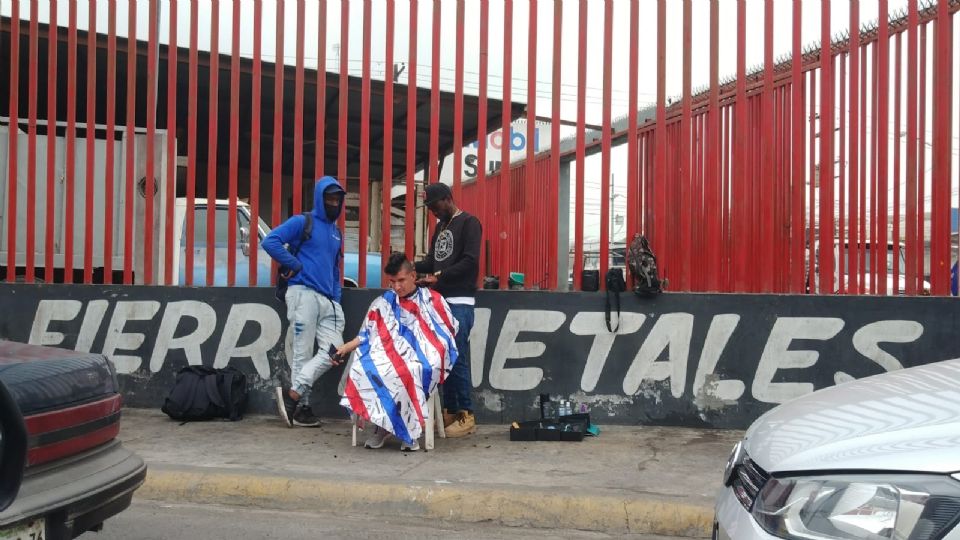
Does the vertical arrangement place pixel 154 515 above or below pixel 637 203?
below

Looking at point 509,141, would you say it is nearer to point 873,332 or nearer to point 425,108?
point 425,108

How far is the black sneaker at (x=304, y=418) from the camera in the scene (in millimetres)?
5820

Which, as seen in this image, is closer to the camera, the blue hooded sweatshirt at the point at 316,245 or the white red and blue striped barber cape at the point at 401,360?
the white red and blue striped barber cape at the point at 401,360

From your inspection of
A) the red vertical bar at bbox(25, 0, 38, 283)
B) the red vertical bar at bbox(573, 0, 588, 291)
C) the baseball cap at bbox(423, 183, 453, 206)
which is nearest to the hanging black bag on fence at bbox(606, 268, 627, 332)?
the red vertical bar at bbox(573, 0, 588, 291)

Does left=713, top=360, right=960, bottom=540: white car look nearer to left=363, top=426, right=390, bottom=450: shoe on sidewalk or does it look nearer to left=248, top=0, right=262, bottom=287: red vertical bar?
left=363, top=426, right=390, bottom=450: shoe on sidewalk

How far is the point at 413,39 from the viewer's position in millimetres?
6152

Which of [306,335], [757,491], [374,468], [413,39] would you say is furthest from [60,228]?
[757,491]

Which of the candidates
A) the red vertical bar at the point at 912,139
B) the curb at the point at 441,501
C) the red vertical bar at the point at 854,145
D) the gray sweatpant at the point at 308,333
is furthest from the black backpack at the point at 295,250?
the red vertical bar at the point at 912,139

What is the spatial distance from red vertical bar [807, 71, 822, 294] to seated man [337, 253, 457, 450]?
2.62 meters

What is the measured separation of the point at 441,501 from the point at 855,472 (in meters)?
2.51

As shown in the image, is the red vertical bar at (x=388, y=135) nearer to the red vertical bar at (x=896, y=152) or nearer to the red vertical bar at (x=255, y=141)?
the red vertical bar at (x=255, y=141)

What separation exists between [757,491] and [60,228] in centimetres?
617

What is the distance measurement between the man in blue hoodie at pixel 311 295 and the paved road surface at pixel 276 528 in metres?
1.51

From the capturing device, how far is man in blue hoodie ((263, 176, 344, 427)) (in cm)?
564
